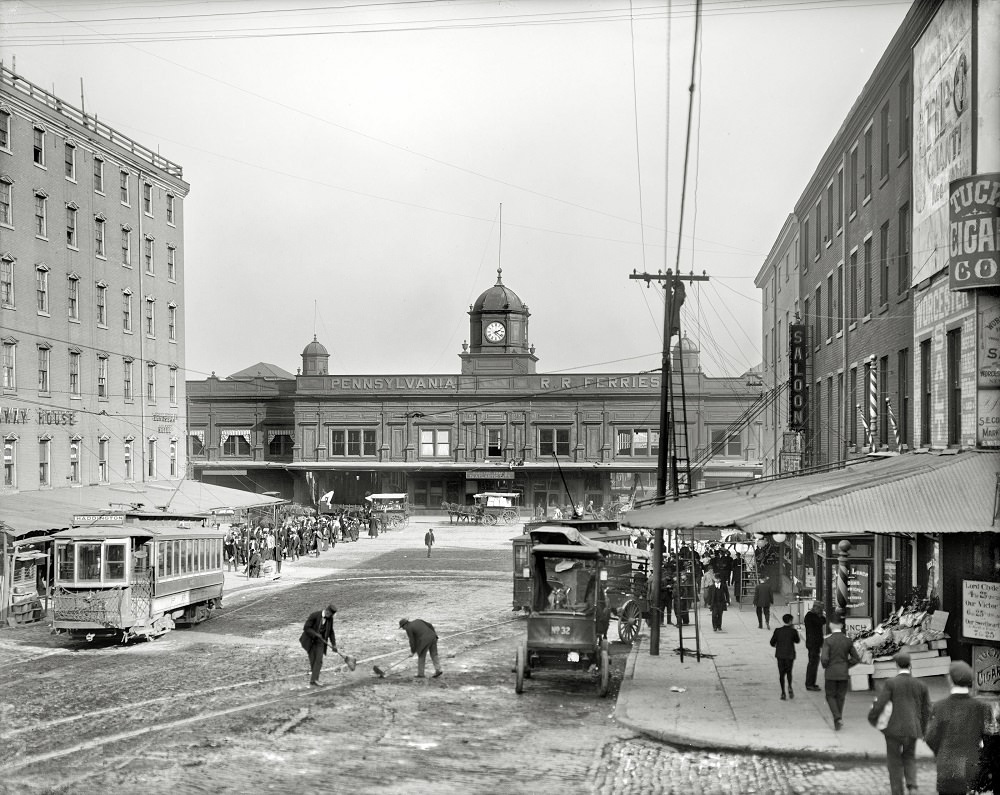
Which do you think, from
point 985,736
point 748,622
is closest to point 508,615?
point 748,622

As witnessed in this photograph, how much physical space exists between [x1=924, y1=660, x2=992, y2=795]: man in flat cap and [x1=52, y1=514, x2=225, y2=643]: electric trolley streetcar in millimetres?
18211

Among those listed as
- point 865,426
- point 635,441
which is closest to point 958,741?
point 865,426

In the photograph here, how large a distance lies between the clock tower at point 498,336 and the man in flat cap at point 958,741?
72.3 m

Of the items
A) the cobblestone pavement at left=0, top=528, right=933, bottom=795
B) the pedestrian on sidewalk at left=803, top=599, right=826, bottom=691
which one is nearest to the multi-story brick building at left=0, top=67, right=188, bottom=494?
the cobblestone pavement at left=0, top=528, right=933, bottom=795

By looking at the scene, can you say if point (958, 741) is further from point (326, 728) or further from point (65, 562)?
point (65, 562)

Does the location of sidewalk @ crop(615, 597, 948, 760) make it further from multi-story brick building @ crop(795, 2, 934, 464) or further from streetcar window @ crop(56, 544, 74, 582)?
streetcar window @ crop(56, 544, 74, 582)

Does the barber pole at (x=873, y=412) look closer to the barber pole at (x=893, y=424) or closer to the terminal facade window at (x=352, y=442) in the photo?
the barber pole at (x=893, y=424)

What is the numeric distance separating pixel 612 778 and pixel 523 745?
6.03 feet

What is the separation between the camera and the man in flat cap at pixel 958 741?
9.68 meters

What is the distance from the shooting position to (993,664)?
1574 cm

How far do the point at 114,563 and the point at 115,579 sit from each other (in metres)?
0.35

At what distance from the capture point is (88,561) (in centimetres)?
2333

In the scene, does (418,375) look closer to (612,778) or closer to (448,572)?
(448,572)

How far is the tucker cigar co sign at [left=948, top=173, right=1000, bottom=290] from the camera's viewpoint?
1670 centimetres
